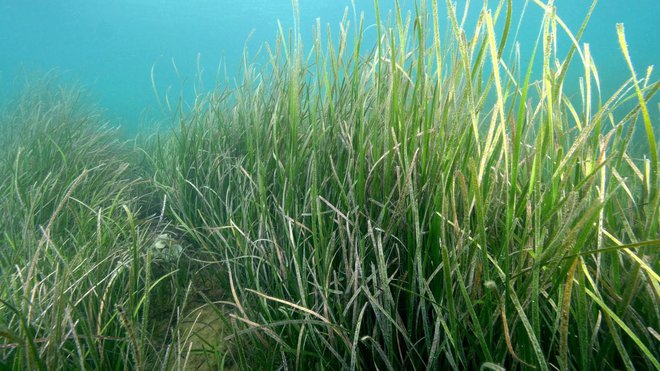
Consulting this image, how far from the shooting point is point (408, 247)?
0.86 metres

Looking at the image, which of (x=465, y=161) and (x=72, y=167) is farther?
(x=72, y=167)

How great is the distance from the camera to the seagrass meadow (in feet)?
2.16

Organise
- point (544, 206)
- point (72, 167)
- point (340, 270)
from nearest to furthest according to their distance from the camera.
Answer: point (544, 206), point (340, 270), point (72, 167)

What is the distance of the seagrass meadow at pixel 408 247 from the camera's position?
660mm

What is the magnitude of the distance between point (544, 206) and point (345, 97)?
0.89m

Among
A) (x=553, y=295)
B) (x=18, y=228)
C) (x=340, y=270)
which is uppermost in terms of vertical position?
(x=553, y=295)

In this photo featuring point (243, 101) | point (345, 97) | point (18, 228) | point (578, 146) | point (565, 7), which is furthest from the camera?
point (565, 7)

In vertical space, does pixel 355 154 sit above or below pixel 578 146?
below

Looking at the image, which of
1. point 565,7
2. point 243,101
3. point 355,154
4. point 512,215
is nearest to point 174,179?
point 243,101

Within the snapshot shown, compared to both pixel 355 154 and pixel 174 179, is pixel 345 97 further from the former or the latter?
pixel 174 179

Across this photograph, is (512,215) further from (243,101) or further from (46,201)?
(46,201)

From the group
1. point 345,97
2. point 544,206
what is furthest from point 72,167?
point 544,206

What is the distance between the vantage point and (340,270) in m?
1.02

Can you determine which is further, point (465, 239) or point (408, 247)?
point (408, 247)
